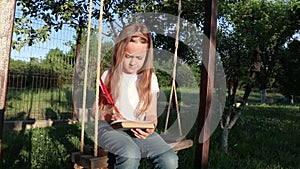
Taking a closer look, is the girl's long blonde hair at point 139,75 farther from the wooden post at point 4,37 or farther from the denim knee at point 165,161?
the wooden post at point 4,37

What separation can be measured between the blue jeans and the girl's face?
44 centimetres

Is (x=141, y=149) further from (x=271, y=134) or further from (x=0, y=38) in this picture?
(x=271, y=134)

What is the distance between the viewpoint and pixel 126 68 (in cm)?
218

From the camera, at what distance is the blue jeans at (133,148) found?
1725 mm

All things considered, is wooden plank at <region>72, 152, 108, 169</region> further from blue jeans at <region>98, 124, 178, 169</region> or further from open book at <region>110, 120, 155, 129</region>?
open book at <region>110, 120, 155, 129</region>

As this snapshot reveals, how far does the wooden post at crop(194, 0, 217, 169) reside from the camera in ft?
6.61

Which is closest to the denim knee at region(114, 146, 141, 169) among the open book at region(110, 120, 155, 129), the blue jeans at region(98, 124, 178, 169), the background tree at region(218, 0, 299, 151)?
the blue jeans at region(98, 124, 178, 169)

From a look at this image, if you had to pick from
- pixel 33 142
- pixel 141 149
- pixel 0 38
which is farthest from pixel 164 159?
pixel 33 142

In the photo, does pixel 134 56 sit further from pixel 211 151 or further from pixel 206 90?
pixel 211 151

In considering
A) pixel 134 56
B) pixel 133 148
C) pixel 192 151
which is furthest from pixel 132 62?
pixel 192 151

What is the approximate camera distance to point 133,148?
69.6 inches

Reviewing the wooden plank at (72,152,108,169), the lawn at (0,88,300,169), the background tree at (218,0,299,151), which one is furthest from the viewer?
the background tree at (218,0,299,151)

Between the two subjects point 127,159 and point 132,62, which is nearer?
point 127,159

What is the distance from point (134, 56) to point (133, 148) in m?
0.65
